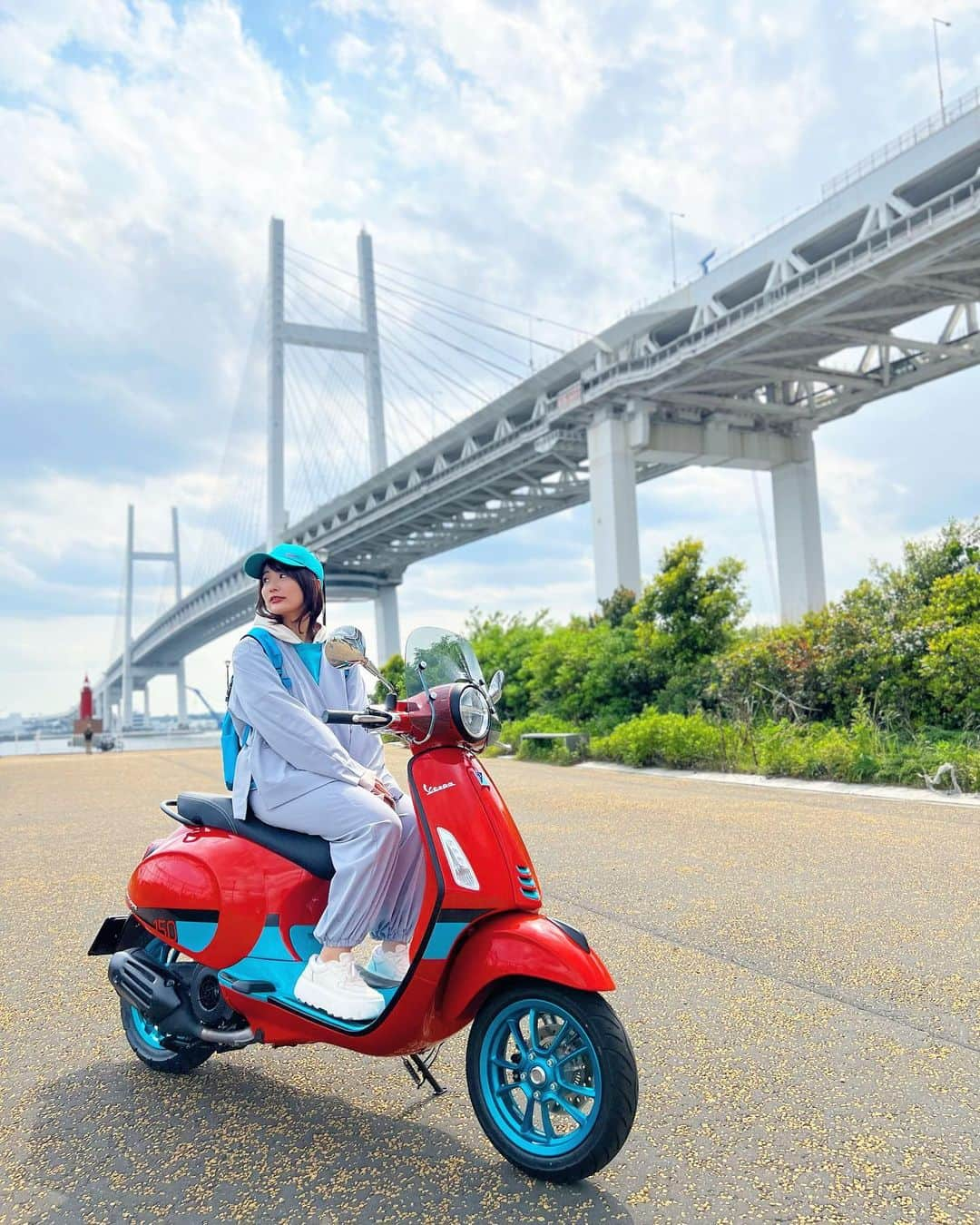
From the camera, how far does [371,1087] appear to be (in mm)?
2455

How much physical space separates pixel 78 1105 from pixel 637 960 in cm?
188

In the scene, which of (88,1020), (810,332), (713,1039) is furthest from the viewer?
(810,332)

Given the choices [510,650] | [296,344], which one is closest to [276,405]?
[296,344]

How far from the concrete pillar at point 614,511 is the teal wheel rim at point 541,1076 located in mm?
23493

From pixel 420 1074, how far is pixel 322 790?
2.73 feet

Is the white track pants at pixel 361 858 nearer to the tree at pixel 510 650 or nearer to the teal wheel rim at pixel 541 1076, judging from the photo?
the teal wheel rim at pixel 541 1076

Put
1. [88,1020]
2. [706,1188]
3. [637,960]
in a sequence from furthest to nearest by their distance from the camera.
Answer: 1. [637,960]
2. [88,1020]
3. [706,1188]

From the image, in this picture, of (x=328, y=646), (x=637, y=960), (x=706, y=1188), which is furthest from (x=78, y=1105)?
(x=637, y=960)

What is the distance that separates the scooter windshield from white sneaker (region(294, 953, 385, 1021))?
0.65m

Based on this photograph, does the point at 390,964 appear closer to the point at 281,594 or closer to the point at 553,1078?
the point at 553,1078

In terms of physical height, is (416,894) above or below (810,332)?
below

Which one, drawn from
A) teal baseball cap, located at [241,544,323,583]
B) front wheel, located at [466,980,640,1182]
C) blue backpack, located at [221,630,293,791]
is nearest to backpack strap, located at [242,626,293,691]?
blue backpack, located at [221,630,293,791]

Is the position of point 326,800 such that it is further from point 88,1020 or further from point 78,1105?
point 88,1020

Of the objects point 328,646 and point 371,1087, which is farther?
point 371,1087
